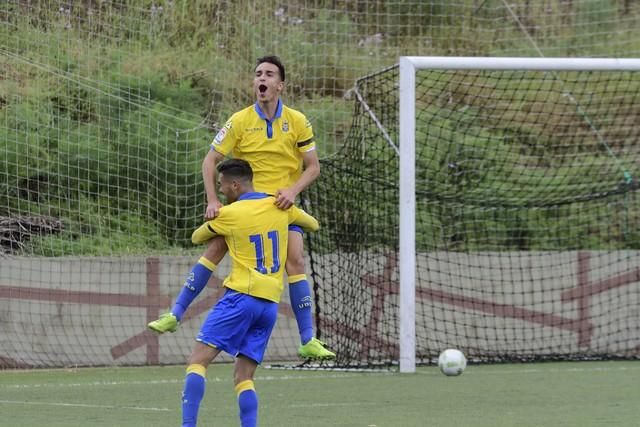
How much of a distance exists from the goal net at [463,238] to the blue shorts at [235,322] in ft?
17.2

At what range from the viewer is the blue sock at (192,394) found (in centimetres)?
654

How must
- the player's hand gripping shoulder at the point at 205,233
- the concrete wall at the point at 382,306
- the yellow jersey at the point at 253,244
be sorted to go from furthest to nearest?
the concrete wall at the point at 382,306 → the player's hand gripping shoulder at the point at 205,233 → the yellow jersey at the point at 253,244

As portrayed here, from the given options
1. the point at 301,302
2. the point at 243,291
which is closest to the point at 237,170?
the point at 243,291

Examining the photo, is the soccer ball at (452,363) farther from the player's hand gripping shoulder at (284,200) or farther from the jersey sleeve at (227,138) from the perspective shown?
the player's hand gripping shoulder at (284,200)

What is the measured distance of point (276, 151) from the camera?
8.06 m

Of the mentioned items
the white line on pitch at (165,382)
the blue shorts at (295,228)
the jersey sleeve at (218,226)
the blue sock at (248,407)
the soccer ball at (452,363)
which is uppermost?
the jersey sleeve at (218,226)

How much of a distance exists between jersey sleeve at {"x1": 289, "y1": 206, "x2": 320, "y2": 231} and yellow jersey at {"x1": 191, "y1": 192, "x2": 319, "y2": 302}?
926 millimetres

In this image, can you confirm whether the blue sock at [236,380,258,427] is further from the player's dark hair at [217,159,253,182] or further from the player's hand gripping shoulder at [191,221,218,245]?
the player's dark hair at [217,159,253,182]

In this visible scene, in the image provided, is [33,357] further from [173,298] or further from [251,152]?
[251,152]

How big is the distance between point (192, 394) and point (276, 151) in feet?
6.93

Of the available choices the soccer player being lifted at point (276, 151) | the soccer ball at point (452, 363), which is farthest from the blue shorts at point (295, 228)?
the soccer ball at point (452, 363)

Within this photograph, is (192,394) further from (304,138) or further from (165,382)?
(165,382)

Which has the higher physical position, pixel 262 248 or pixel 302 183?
pixel 302 183

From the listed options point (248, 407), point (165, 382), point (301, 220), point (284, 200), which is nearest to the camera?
point (248, 407)
